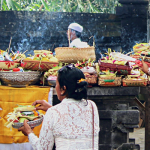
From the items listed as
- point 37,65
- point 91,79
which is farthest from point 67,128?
point 37,65

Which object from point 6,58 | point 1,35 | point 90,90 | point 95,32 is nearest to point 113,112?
point 90,90

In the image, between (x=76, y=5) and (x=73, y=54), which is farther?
(x=76, y=5)

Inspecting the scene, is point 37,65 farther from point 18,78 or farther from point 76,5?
point 76,5

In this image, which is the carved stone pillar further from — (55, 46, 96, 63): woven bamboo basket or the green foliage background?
the green foliage background

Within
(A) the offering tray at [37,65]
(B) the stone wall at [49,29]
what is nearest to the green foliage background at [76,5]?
(B) the stone wall at [49,29]

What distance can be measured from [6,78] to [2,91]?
0.20 metres

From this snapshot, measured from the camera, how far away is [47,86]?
16.6 ft

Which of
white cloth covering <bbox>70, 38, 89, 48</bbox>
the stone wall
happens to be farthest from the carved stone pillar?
white cloth covering <bbox>70, 38, 89, 48</bbox>

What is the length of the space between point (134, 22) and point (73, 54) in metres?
4.61

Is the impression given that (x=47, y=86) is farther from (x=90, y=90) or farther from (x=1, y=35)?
(x=1, y=35)

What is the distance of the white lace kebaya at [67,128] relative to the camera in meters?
2.43

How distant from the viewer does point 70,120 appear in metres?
2.48

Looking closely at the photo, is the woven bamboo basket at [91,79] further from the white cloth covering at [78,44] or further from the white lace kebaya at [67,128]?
the white lace kebaya at [67,128]

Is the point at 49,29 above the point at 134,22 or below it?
below
